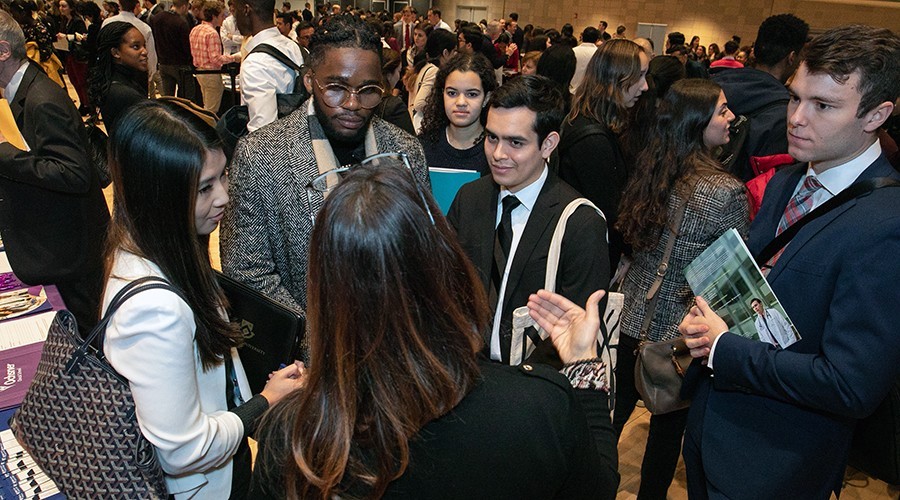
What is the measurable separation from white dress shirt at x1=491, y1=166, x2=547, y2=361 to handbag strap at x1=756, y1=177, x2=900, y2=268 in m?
0.72

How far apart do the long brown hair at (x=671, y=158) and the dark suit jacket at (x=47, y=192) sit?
228 centimetres

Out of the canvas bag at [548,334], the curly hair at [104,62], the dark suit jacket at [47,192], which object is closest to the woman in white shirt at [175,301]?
the canvas bag at [548,334]

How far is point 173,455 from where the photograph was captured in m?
1.16

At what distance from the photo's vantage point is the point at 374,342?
33.0 inches

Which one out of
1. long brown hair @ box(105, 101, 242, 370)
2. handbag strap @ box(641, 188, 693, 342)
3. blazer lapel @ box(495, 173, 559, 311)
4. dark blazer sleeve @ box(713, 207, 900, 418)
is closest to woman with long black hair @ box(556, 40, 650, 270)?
handbag strap @ box(641, 188, 693, 342)

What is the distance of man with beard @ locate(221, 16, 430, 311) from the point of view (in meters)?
1.75

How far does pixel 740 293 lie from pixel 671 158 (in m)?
0.97

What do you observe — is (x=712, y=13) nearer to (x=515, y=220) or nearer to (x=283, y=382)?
(x=515, y=220)

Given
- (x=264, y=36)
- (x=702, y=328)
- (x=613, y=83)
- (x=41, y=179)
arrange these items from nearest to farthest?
(x=702, y=328)
(x=41, y=179)
(x=613, y=83)
(x=264, y=36)

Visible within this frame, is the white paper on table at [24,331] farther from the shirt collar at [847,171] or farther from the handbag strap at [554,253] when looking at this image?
the shirt collar at [847,171]

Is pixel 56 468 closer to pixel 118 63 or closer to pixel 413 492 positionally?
pixel 413 492

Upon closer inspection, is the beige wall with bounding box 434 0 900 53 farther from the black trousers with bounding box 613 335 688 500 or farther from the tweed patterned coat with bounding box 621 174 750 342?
the black trousers with bounding box 613 335 688 500

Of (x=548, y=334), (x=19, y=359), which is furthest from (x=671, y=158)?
(x=19, y=359)

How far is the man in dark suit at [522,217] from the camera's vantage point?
5.65 feet
